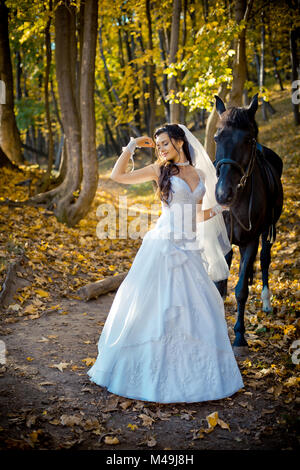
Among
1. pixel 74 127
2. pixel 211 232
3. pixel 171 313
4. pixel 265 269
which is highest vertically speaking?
pixel 74 127

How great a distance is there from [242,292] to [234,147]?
1.86m

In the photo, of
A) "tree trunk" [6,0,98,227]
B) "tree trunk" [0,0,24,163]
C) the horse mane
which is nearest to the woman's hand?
the horse mane

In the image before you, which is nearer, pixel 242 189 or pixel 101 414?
pixel 101 414

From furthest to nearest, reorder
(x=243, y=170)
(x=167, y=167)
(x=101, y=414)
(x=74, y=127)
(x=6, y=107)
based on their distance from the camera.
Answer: (x=6, y=107)
(x=74, y=127)
(x=243, y=170)
(x=167, y=167)
(x=101, y=414)

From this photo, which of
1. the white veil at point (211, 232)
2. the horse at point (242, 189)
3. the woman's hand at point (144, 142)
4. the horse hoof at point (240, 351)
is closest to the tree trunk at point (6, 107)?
the horse at point (242, 189)

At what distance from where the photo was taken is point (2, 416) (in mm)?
3500

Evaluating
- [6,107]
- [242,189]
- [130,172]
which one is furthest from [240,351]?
[6,107]

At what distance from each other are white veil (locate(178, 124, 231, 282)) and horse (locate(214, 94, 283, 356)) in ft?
0.46

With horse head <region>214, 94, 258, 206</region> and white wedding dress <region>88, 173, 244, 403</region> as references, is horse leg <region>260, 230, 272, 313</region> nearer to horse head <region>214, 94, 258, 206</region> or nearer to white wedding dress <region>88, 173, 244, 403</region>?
horse head <region>214, 94, 258, 206</region>

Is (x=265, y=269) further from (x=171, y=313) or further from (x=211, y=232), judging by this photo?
(x=171, y=313)

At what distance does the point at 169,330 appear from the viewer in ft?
12.9

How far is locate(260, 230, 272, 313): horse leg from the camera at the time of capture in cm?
638

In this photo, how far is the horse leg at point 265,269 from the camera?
20.9ft
